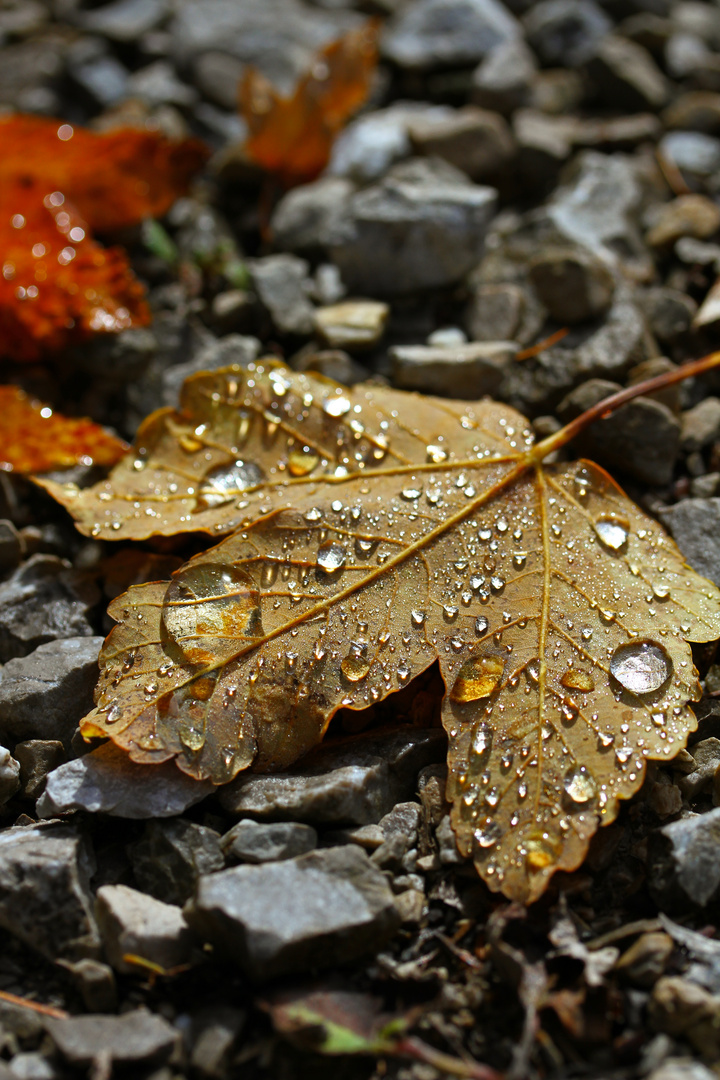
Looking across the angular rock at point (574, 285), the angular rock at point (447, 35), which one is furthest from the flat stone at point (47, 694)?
the angular rock at point (447, 35)

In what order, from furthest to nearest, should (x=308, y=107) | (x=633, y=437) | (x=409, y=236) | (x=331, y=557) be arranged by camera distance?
(x=308, y=107) < (x=409, y=236) < (x=633, y=437) < (x=331, y=557)

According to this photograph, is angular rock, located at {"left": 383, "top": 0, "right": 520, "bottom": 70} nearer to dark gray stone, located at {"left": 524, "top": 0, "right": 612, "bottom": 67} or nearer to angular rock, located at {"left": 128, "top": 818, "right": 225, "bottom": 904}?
dark gray stone, located at {"left": 524, "top": 0, "right": 612, "bottom": 67}

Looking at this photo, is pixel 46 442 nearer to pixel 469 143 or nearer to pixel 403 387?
pixel 403 387

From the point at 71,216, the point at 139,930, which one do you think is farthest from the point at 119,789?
the point at 71,216

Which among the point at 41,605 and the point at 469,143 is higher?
the point at 469,143

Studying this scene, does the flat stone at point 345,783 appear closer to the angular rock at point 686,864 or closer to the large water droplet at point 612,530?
the angular rock at point 686,864

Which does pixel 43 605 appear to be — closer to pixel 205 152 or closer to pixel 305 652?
pixel 305 652

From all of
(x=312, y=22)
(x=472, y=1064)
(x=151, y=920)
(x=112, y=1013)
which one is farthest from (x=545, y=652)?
(x=312, y=22)
